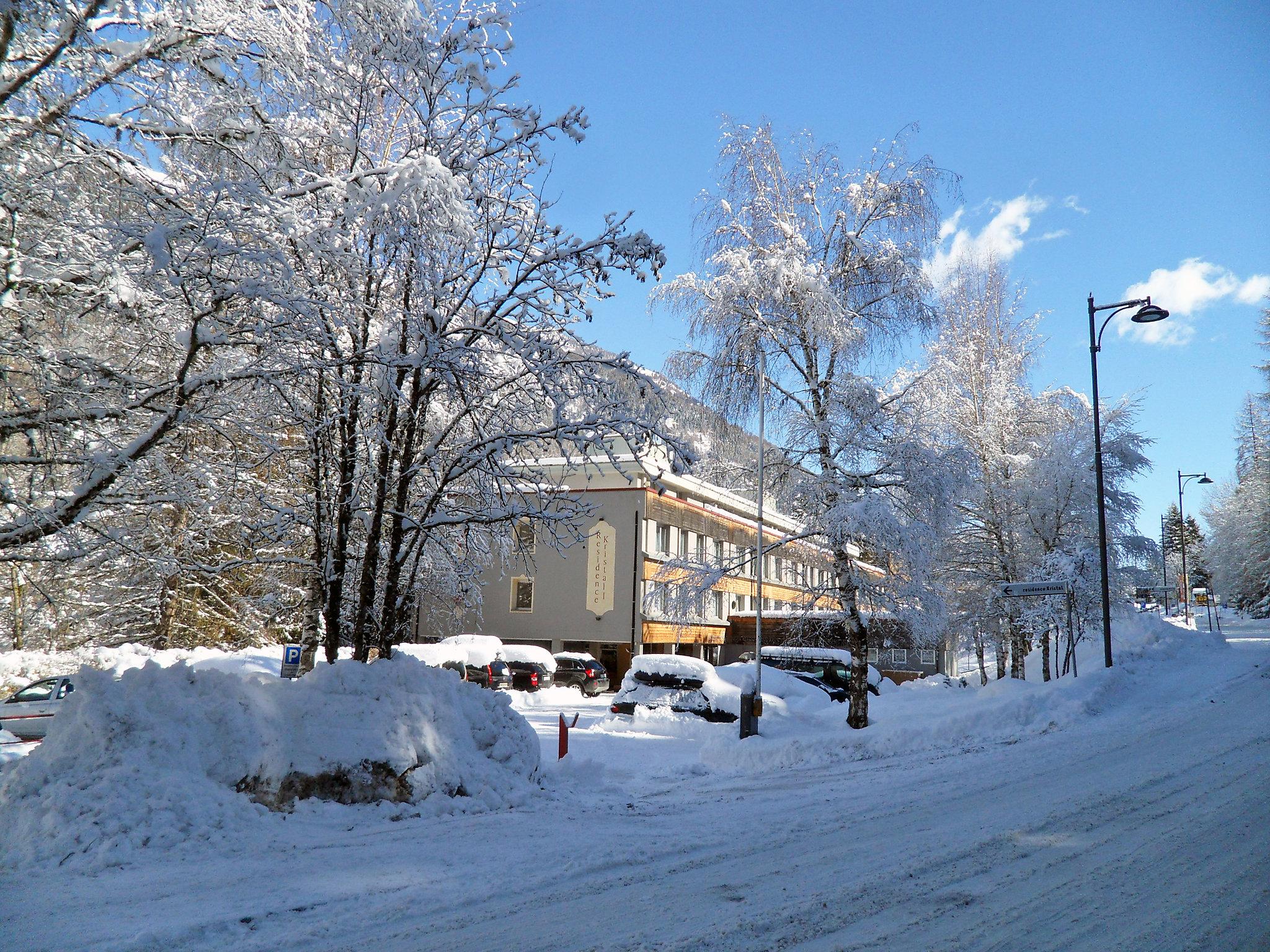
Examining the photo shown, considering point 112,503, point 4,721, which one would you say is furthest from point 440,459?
point 4,721

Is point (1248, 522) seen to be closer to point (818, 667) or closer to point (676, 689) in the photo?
point (818, 667)

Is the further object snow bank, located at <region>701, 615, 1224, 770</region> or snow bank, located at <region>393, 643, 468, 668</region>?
snow bank, located at <region>393, 643, 468, 668</region>

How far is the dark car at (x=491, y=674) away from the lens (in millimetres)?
30547

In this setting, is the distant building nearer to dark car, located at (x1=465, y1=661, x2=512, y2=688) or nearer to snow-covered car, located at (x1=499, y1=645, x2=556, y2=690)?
snow-covered car, located at (x1=499, y1=645, x2=556, y2=690)

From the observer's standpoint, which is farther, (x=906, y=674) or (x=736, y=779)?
(x=906, y=674)

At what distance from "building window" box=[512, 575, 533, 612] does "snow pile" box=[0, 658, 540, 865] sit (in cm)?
3174

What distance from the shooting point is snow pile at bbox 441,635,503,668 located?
105 feet

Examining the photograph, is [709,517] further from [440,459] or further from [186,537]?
[186,537]

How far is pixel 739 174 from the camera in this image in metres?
18.0

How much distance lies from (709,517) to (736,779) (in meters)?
30.1

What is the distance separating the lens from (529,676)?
3269 centimetres

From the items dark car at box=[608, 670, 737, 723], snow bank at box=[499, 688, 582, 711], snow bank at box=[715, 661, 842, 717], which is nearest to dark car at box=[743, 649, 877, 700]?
snow bank at box=[715, 661, 842, 717]

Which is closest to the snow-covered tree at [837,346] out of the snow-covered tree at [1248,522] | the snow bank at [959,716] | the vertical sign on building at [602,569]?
the snow bank at [959,716]

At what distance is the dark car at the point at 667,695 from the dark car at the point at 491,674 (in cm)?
904
